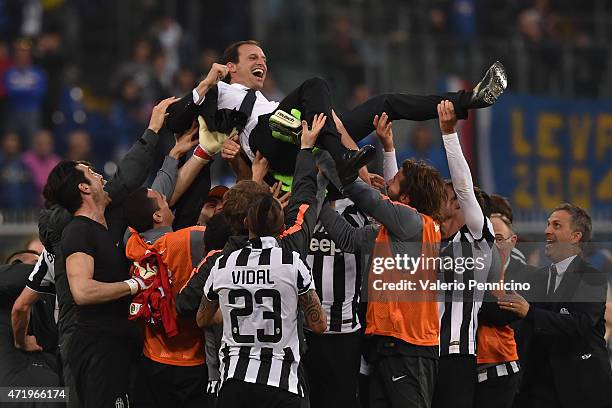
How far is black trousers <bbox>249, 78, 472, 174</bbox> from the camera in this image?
299 inches

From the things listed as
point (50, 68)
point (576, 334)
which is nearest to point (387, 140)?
point (576, 334)

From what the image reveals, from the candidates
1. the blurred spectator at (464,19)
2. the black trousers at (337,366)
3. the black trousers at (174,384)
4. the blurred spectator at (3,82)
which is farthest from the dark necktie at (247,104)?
the blurred spectator at (464,19)

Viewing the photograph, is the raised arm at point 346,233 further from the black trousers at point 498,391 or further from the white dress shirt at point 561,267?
the white dress shirt at point 561,267

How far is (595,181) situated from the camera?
16203 millimetres

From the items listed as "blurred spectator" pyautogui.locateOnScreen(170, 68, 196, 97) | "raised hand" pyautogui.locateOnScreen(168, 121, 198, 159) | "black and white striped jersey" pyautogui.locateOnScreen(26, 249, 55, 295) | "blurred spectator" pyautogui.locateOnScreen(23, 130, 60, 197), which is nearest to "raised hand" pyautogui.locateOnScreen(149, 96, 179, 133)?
"raised hand" pyautogui.locateOnScreen(168, 121, 198, 159)

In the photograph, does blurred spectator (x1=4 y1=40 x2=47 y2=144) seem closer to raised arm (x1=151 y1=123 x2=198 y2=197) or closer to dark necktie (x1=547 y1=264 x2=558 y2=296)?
raised arm (x1=151 y1=123 x2=198 y2=197)

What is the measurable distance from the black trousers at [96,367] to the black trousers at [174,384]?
201 mm

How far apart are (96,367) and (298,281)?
1473 mm

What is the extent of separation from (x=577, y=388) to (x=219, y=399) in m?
2.53

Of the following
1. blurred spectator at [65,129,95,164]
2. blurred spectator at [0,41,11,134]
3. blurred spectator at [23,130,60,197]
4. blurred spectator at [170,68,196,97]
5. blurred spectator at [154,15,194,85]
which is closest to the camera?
blurred spectator at [23,130,60,197]

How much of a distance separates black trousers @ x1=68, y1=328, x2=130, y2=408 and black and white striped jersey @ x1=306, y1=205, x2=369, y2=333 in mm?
1330

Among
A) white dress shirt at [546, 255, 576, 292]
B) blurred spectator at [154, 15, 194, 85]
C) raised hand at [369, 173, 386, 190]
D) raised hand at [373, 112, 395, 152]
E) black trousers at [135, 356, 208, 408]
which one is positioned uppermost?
blurred spectator at [154, 15, 194, 85]

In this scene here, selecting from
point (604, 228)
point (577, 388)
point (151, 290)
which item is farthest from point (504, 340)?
point (604, 228)

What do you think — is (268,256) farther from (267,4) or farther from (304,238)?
(267,4)
